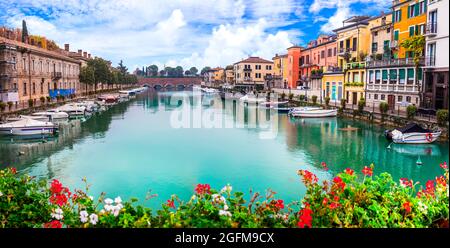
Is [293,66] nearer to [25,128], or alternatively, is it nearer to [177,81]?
[177,81]

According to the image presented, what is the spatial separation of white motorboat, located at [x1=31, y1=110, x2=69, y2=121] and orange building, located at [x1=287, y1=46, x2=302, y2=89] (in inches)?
938

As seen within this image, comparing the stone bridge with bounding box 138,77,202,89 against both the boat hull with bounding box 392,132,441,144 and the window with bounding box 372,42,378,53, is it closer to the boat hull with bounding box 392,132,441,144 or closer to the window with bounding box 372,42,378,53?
the boat hull with bounding box 392,132,441,144

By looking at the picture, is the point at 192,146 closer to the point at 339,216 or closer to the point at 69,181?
the point at 69,181

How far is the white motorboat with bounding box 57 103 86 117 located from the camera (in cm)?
2884

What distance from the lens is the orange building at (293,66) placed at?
41375mm

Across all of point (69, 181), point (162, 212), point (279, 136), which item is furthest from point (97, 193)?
point (279, 136)

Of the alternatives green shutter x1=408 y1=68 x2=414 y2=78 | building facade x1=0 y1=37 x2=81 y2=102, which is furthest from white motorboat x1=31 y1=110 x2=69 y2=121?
green shutter x1=408 y1=68 x2=414 y2=78

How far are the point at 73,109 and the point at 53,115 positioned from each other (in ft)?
9.64

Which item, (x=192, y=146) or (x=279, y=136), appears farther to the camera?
(x=279, y=136)

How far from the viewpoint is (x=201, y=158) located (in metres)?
14.1

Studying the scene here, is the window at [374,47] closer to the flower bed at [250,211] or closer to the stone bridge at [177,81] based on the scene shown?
the stone bridge at [177,81]

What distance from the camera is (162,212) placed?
11.3 feet
